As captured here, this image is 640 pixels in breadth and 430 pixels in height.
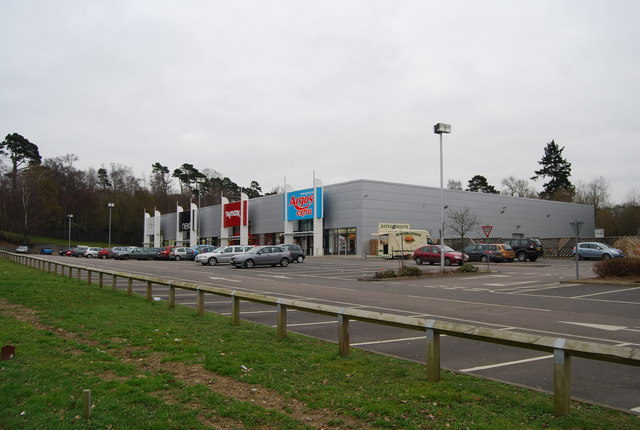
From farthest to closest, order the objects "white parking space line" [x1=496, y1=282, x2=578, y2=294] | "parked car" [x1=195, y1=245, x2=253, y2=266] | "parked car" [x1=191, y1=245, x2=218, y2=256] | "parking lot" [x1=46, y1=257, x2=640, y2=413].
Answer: "parked car" [x1=191, y1=245, x2=218, y2=256] → "parked car" [x1=195, y1=245, x2=253, y2=266] → "white parking space line" [x1=496, y1=282, x2=578, y2=294] → "parking lot" [x1=46, y1=257, x2=640, y2=413]

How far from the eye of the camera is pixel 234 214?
68938 mm

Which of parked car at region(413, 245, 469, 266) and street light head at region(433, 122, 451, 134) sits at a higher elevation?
street light head at region(433, 122, 451, 134)

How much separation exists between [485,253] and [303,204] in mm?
23689

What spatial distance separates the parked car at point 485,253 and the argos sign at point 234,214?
3399 cm

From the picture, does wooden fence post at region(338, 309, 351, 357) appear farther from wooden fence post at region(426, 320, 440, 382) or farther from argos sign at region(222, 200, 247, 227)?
argos sign at region(222, 200, 247, 227)

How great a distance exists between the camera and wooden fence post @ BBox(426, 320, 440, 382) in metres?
5.63

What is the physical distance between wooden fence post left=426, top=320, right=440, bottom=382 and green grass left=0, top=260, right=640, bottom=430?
12 cm

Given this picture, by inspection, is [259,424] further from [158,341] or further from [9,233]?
[9,233]

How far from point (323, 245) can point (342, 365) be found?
49679 millimetres

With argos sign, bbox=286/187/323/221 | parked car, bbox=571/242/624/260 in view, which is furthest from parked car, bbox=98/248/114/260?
parked car, bbox=571/242/624/260

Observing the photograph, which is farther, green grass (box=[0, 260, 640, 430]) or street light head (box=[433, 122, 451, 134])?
street light head (box=[433, 122, 451, 134])

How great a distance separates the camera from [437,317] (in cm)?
1154

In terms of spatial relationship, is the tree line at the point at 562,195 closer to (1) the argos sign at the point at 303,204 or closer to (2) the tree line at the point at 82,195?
(1) the argos sign at the point at 303,204

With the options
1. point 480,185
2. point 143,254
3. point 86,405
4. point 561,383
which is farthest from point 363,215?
point 480,185
